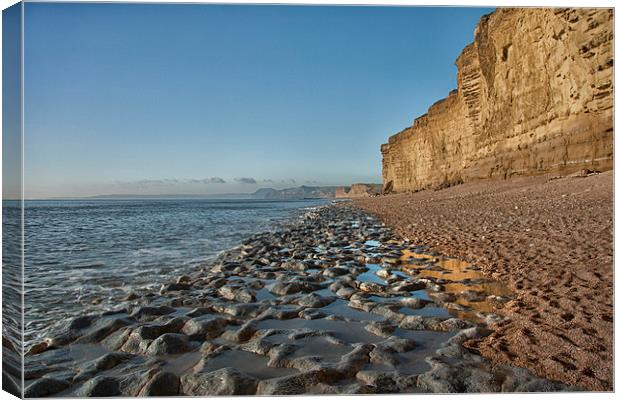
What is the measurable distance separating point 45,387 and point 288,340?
1.22 meters

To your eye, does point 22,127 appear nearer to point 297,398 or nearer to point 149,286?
point 297,398

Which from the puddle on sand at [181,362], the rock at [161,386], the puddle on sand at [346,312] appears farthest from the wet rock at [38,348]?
the puddle on sand at [346,312]

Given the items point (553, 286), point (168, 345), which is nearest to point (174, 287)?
point (168, 345)

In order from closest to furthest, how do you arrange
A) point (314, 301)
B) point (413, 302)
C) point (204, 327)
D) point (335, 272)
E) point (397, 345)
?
point (397, 345), point (204, 327), point (413, 302), point (314, 301), point (335, 272)

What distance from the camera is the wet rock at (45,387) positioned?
1.72 metres

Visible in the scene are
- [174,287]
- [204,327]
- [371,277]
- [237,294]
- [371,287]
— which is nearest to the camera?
[204,327]

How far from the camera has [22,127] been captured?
1.86 metres

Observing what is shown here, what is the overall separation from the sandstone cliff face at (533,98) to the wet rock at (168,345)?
11.2ft

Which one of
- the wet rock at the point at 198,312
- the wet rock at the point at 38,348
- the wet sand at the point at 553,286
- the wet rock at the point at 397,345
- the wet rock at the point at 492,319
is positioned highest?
the wet sand at the point at 553,286

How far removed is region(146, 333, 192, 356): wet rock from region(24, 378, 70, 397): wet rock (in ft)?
1.41

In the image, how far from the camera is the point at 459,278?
12.4 feet

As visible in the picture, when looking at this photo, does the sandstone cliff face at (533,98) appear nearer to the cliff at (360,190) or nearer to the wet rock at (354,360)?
the wet rock at (354,360)

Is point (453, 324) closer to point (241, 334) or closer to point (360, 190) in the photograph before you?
point (241, 334)

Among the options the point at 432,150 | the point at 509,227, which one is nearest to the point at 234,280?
the point at 509,227
